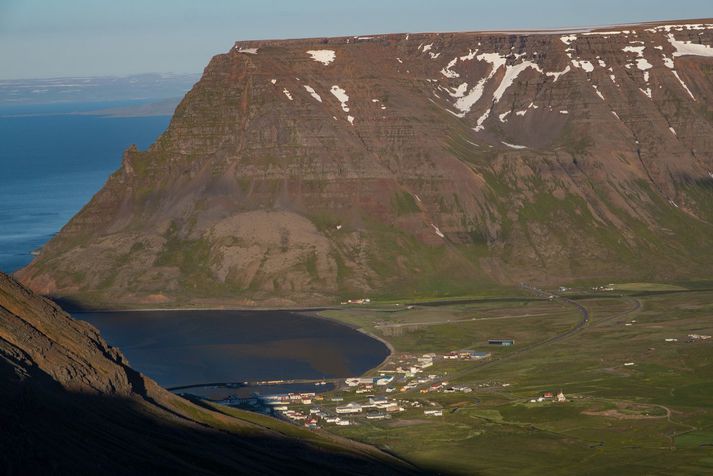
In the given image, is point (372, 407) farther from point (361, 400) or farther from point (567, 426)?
point (567, 426)

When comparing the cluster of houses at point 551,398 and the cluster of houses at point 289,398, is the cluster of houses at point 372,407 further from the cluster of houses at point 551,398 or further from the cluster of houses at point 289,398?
the cluster of houses at point 551,398

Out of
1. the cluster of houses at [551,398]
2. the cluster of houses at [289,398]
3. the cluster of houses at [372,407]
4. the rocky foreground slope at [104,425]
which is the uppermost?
the rocky foreground slope at [104,425]

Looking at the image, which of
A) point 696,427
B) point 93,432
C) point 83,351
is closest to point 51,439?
point 93,432

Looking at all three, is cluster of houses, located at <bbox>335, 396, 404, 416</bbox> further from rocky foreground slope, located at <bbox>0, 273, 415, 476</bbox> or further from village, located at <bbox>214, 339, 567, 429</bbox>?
rocky foreground slope, located at <bbox>0, 273, 415, 476</bbox>

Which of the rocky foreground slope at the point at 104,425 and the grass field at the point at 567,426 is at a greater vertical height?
the rocky foreground slope at the point at 104,425

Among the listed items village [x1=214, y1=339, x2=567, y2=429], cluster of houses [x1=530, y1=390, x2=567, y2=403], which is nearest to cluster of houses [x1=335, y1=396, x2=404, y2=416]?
village [x1=214, y1=339, x2=567, y2=429]

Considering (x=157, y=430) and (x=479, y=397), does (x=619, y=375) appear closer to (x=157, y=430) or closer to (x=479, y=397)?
(x=479, y=397)

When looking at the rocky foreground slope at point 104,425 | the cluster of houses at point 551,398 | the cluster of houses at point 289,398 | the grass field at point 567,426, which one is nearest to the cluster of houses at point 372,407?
the grass field at point 567,426

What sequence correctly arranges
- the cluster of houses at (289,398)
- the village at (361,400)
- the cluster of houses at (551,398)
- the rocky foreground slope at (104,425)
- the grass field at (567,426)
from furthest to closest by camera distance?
the cluster of houses at (289,398), the cluster of houses at (551,398), the village at (361,400), the grass field at (567,426), the rocky foreground slope at (104,425)

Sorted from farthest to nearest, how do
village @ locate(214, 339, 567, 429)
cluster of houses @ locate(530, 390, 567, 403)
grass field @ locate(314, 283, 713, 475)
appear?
cluster of houses @ locate(530, 390, 567, 403), village @ locate(214, 339, 567, 429), grass field @ locate(314, 283, 713, 475)

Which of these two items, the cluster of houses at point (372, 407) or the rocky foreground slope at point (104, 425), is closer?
the rocky foreground slope at point (104, 425)
